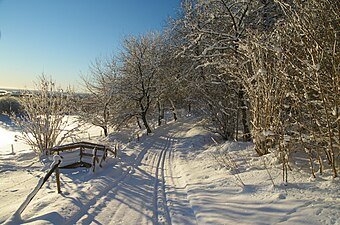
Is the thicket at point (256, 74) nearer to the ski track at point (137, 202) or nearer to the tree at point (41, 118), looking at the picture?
the ski track at point (137, 202)

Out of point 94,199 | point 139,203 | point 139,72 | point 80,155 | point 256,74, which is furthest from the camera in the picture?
point 139,72

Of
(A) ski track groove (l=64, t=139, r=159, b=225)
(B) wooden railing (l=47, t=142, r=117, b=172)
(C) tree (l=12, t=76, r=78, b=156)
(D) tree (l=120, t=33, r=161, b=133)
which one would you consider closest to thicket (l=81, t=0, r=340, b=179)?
(D) tree (l=120, t=33, r=161, b=133)

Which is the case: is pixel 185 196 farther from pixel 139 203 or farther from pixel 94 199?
pixel 94 199

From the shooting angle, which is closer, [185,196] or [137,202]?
[137,202]

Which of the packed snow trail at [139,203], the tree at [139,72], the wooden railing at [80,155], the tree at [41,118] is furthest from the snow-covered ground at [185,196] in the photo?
the tree at [139,72]

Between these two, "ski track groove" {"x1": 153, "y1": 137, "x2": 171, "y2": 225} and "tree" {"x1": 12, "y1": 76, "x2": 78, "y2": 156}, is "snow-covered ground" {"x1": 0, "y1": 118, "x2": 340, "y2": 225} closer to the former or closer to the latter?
"ski track groove" {"x1": 153, "y1": 137, "x2": 171, "y2": 225}

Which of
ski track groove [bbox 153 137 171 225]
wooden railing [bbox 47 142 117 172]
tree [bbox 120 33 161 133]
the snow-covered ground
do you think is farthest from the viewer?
tree [bbox 120 33 161 133]

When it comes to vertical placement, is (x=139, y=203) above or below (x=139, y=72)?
below

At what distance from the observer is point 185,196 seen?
5109 millimetres

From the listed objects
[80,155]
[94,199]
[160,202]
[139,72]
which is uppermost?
[139,72]

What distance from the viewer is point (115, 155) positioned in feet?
32.6

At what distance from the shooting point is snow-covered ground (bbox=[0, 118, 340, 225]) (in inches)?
141

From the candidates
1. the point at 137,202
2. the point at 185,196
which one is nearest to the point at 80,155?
the point at 137,202

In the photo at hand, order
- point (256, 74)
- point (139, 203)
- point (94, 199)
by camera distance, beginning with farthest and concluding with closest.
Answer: point (256, 74)
point (94, 199)
point (139, 203)
